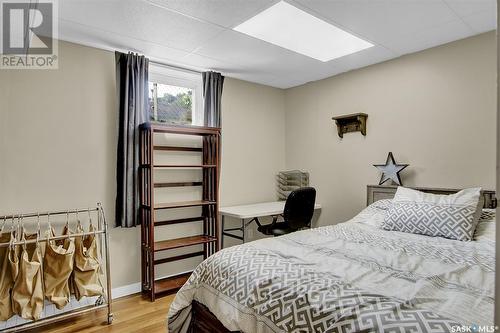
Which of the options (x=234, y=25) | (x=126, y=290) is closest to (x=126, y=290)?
(x=126, y=290)

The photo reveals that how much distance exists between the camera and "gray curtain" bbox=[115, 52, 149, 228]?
9.36 ft

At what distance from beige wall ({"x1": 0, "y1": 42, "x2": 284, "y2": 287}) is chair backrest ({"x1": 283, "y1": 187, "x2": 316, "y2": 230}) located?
1.35 metres

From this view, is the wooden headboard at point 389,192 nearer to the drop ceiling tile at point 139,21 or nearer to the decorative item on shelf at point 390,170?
the decorative item on shelf at point 390,170

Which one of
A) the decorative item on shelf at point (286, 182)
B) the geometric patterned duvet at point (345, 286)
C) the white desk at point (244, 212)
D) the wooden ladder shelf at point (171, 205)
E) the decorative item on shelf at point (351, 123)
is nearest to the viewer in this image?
the geometric patterned duvet at point (345, 286)

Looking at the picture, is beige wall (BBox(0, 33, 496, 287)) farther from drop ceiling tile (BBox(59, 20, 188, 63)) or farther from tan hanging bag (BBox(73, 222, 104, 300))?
tan hanging bag (BBox(73, 222, 104, 300))

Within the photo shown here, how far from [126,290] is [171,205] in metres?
0.95

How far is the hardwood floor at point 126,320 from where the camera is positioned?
2281mm

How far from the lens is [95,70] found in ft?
9.23

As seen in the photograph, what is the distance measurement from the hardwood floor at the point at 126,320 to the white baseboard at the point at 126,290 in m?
0.11

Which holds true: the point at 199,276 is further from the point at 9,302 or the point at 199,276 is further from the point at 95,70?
the point at 95,70

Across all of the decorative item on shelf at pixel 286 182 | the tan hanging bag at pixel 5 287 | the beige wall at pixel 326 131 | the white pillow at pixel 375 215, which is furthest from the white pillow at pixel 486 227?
the tan hanging bag at pixel 5 287

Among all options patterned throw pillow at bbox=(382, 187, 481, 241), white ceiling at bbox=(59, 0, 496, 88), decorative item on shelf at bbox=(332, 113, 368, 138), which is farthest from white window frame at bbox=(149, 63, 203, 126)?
patterned throw pillow at bbox=(382, 187, 481, 241)

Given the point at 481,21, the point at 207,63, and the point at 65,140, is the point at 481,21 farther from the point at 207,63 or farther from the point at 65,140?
the point at 65,140

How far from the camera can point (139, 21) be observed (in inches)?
90.3
